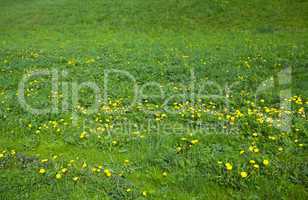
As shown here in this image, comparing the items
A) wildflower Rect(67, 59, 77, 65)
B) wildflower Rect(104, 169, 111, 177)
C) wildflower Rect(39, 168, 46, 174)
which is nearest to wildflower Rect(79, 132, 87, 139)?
wildflower Rect(39, 168, 46, 174)

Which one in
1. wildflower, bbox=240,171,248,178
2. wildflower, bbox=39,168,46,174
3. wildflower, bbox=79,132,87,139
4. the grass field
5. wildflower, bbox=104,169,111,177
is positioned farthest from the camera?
wildflower, bbox=79,132,87,139

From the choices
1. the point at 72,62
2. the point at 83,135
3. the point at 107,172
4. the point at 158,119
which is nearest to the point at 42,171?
the point at 107,172

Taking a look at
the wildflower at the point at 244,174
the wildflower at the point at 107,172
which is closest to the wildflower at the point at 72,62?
the wildflower at the point at 107,172

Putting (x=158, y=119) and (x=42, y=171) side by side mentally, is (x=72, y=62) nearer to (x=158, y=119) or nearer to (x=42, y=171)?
(x=158, y=119)

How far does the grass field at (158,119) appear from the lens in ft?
14.8

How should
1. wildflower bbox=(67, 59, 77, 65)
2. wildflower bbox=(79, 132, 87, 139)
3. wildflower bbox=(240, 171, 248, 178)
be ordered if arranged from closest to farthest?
wildflower bbox=(240, 171, 248, 178) → wildflower bbox=(79, 132, 87, 139) → wildflower bbox=(67, 59, 77, 65)

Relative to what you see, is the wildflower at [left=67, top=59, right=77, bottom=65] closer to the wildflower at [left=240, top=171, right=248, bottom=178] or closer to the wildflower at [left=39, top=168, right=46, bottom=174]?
the wildflower at [left=39, top=168, right=46, bottom=174]

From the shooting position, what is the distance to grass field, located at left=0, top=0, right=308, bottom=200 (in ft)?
14.8

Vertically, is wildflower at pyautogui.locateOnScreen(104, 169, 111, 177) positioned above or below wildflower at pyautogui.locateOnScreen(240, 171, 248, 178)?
below

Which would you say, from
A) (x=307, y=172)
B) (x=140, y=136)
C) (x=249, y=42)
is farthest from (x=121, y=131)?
(x=249, y=42)

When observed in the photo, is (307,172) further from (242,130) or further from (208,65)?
(208,65)

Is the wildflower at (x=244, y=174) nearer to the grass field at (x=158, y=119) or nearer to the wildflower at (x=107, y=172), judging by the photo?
the grass field at (x=158, y=119)

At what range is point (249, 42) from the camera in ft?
45.1

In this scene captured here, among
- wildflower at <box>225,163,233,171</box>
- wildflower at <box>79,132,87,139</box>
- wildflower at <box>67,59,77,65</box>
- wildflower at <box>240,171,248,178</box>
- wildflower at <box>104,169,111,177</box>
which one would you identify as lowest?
wildflower at <box>104,169,111,177</box>
